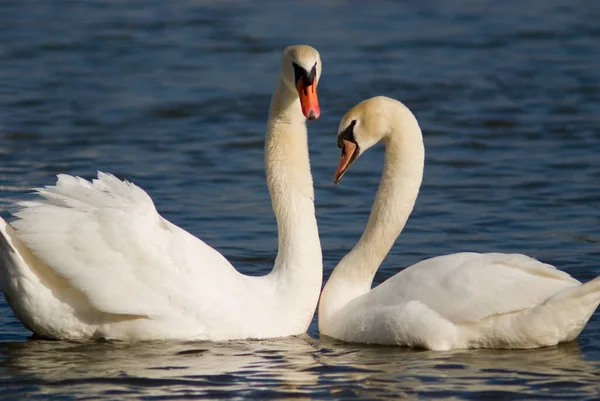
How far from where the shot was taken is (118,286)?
8.39 meters

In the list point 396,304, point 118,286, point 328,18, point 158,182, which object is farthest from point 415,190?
point 328,18

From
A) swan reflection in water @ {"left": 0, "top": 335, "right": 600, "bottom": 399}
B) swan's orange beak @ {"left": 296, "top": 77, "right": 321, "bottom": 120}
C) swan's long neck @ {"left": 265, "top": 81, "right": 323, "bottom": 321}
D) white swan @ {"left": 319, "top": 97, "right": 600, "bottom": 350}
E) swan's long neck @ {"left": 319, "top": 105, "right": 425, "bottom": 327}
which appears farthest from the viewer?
swan's long neck @ {"left": 319, "top": 105, "right": 425, "bottom": 327}

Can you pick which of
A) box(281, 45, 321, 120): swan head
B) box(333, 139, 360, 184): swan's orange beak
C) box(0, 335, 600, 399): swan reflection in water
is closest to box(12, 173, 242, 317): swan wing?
box(0, 335, 600, 399): swan reflection in water

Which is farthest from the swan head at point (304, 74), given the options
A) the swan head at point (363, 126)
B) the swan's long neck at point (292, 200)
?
the swan head at point (363, 126)

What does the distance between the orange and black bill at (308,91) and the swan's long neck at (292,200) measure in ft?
0.98

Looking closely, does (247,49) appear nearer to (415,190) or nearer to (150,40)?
(150,40)

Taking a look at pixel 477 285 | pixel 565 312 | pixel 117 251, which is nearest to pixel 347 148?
pixel 477 285

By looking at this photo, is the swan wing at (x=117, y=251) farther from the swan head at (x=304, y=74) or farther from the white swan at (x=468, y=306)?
the swan head at (x=304, y=74)

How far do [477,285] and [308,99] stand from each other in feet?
4.99

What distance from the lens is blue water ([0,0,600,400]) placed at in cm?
810

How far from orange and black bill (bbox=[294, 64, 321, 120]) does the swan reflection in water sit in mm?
1437

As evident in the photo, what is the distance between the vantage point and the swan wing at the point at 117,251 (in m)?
8.37

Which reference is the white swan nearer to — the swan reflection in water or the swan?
the swan reflection in water

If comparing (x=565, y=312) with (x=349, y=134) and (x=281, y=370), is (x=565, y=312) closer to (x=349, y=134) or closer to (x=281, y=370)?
(x=281, y=370)
